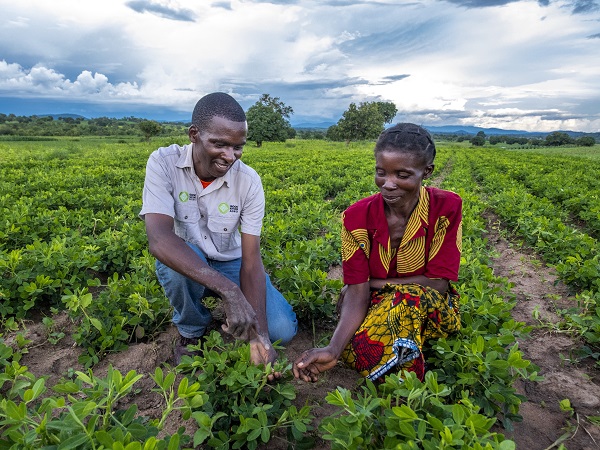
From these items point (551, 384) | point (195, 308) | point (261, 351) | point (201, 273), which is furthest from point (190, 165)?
point (551, 384)

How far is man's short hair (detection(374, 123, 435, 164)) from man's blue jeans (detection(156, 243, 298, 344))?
4.09 feet

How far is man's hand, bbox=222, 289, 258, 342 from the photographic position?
2.19 metres

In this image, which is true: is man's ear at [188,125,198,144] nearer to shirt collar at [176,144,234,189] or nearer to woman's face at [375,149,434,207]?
shirt collar at [176,144,234,189]

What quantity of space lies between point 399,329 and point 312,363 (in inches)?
20.4

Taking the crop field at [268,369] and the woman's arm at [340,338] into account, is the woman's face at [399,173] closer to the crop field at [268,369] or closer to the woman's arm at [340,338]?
the woman's arm at [340,338]

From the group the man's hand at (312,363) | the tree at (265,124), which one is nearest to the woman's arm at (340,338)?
the man's hand at (312,363)

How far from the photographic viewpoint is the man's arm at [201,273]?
2.20 metres

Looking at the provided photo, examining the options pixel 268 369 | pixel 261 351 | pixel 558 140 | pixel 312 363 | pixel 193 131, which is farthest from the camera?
pixel 558 140

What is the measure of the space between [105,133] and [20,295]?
59.7 m

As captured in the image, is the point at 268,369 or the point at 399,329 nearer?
the point at 268,369

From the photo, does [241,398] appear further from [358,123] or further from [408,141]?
[358,123]

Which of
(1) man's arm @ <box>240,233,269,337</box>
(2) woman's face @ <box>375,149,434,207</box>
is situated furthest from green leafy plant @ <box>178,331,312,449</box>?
(2) woman's face @ <box>375,149,434,207</box>

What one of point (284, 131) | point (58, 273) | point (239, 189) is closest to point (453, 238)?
point (239, 189)

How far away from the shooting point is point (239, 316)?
218 centimetres
